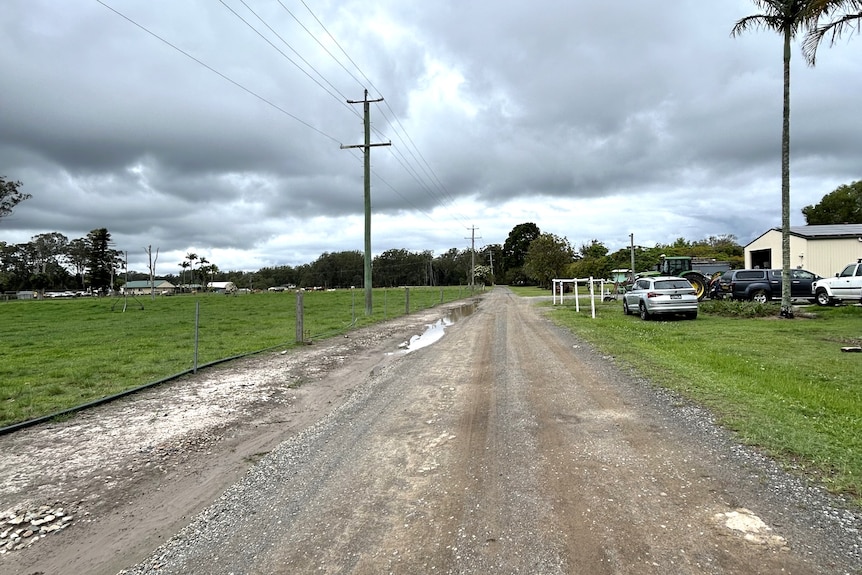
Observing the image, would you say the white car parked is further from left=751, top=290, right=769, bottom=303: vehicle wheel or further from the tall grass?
left=751, top=290, right=769, bottom=303: vehicle wheel

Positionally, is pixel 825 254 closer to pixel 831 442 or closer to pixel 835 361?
pixel 835 361

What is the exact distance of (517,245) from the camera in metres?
111

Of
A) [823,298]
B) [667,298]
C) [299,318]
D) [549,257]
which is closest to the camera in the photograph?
[299,318]

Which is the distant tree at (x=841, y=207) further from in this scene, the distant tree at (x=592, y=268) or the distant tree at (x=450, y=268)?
the distant tree at (x=450, y=268)

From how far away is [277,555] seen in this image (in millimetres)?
2990

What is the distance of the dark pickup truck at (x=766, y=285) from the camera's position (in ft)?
73.1

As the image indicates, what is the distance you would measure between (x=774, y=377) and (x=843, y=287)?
16.7 metres

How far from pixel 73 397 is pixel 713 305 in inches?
815

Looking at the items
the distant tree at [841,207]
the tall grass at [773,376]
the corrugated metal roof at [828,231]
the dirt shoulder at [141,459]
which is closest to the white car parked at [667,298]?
the tall grass at [773,376]

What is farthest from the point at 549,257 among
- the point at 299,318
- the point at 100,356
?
the point at 100,356

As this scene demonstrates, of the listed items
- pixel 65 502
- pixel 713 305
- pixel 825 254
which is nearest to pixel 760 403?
pixel 65 502

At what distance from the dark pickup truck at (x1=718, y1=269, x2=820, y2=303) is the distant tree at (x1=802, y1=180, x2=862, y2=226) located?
153 ft

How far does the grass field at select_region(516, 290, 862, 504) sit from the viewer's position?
4.36 meters

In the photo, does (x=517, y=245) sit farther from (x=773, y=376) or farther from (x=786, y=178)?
(x=773, y=376)
